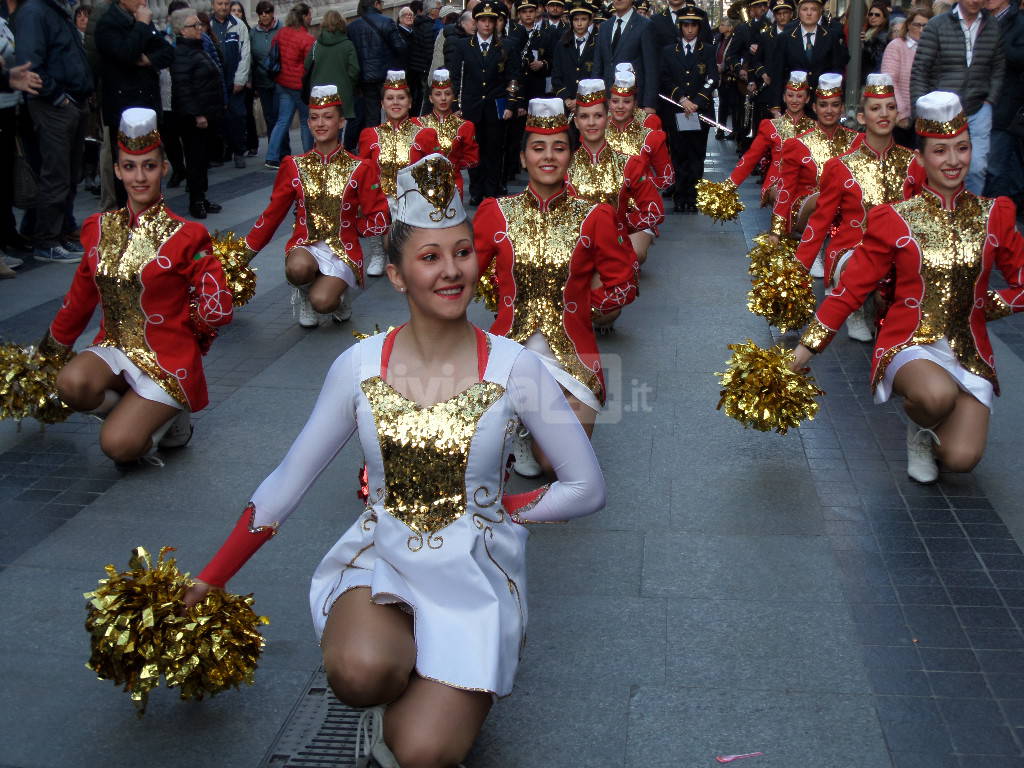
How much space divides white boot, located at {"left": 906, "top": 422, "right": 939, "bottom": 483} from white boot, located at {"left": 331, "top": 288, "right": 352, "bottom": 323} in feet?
14.3

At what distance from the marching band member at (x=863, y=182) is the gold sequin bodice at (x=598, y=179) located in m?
1.50

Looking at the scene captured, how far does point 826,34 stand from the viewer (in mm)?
13992

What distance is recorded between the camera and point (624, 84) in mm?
10773

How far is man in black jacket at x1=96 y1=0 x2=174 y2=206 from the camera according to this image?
452 inches

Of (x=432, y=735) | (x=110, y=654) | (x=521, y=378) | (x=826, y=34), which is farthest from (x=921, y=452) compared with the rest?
(x=826, y=34)

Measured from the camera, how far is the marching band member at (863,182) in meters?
8.22

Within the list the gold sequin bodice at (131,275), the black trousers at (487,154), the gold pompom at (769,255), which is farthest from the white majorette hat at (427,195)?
the black trousers at (487,154)

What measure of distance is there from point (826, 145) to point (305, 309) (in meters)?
4.30

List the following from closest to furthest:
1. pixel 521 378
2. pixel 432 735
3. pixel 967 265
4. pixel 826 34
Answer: pixel 432 735 → pixel 521 378 → pixel 967 265 → pixel 826 34

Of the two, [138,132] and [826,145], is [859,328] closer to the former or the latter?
[826,145]

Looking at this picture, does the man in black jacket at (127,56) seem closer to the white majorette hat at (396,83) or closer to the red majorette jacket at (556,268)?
the white majorette hat at (396,83)

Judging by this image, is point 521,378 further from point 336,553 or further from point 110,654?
point 110,654

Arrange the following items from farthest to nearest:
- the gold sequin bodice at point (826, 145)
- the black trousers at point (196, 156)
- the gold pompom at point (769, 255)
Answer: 1. the black trousers at point (196, 156)
2. the gold sequin bodice at point (826, 145)
3. the gold pompom at point (769, 255)

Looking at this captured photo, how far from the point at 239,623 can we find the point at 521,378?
1.13 m
